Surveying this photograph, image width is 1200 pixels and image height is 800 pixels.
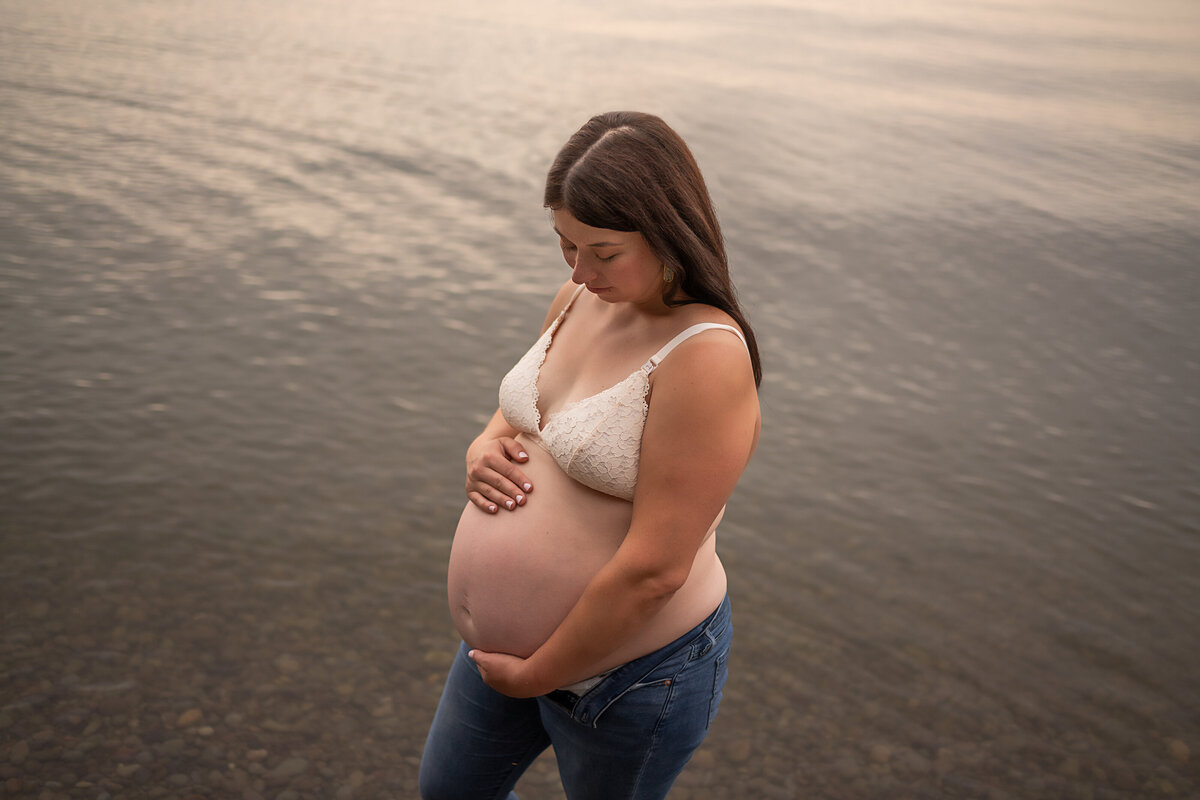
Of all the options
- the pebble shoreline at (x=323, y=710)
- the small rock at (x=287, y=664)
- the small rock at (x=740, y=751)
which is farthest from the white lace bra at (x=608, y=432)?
the small rock at (x=287, y=664)

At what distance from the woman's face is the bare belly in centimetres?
38

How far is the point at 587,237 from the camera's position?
5.29 ft

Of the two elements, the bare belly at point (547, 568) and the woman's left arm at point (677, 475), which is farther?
the bare belly at point (547, 568)

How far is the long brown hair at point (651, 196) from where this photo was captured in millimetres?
1579

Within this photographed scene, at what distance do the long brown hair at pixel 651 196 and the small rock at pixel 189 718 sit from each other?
2425 mm

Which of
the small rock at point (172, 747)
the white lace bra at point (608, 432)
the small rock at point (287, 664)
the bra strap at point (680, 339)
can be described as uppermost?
the bra strap at point (680, 339)

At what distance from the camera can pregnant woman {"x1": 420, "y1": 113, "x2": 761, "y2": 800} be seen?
157 cm

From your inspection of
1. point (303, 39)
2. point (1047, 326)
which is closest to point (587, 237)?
point (1047, 326)

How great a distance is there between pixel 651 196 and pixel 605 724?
0.98 meters

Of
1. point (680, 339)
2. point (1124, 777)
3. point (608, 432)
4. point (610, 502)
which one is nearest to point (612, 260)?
point (680, 339)

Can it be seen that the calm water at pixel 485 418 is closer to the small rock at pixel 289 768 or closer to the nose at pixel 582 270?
the small rock at pixel 289 768

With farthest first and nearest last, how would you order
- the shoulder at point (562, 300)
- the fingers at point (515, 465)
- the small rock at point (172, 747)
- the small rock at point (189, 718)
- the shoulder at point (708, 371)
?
the small rock at point (189, 718) → the small rock at point (172, 747) → the shoulder at point (562, 300) → the fingers at point (515, 465) → the shoulder at point (708, 371)

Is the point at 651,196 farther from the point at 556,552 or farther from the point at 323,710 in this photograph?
the point at 323,710

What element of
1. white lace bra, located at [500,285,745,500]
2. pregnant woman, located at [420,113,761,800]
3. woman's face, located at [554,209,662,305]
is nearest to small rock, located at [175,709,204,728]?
pregnant woman, located at [420,113,761,800]
